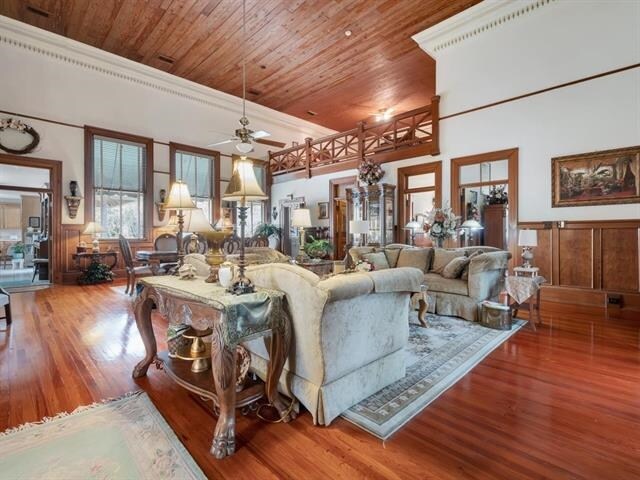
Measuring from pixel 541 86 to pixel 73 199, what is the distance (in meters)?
9.65

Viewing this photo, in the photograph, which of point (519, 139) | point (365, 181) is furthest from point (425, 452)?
point (365, 181)

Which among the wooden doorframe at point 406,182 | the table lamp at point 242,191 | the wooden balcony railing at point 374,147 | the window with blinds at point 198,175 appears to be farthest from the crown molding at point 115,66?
the table lamp at point 242,191

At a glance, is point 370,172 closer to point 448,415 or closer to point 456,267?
point 456,267

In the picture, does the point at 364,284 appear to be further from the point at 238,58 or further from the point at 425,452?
the point at 238,58

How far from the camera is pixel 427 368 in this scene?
2.67 metres

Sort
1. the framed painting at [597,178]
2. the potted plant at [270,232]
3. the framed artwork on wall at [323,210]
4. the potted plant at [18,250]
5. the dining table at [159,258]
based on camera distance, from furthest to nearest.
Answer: the potted plant at [270,232] < the potted plant at [18,250] < the framed artwork on wall at [323,210] < the dining table at [159,258] < the framed painting at [597,178]

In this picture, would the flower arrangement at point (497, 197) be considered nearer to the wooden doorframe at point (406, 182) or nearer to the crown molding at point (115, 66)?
the wooden doorframe at point (406, 182)

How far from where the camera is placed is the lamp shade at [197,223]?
233cm

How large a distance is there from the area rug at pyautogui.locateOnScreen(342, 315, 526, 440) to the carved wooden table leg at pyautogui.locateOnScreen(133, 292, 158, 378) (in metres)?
1.59

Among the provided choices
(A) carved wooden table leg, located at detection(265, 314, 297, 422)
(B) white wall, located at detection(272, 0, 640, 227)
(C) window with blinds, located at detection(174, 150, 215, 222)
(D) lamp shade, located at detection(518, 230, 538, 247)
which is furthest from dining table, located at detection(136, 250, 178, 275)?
(B) white wall, located at detection(272, 0, 640, 227)

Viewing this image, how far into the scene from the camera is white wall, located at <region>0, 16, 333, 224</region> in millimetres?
6469

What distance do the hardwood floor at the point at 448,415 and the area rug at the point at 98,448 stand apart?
0.11 m

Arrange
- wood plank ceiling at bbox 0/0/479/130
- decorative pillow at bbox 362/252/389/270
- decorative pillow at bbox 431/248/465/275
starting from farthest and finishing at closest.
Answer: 1. wood plank ceiling at bbox 0/0/479/130
2. decorative pillow at bbox 362/252/389/270
3. decorative pillow at bbox 431/248/465/275

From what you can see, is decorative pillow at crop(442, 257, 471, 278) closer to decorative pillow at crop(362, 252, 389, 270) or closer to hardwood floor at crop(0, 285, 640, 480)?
decorative pillow at crop(362, 252, 389, 270)
